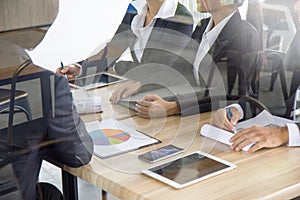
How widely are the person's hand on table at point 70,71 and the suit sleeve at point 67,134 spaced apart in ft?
0.06

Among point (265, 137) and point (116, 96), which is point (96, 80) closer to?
point (116, 96)

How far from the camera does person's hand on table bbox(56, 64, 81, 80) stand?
1.21m

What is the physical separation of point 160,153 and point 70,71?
31cm

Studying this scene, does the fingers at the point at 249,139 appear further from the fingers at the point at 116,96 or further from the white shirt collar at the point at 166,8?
the white shirt collar at the point at 166,8

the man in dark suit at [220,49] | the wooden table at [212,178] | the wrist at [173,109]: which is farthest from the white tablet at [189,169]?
the man in dark suit at [220,49]

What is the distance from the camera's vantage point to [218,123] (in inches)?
59.1

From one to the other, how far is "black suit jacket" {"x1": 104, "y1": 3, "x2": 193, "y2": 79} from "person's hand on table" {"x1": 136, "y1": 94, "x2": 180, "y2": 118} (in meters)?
0.08

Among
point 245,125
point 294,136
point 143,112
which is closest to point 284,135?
point 294,136

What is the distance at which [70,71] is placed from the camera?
1.25 meters

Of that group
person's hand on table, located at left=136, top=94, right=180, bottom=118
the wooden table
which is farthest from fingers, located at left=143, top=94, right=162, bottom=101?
the wooden table

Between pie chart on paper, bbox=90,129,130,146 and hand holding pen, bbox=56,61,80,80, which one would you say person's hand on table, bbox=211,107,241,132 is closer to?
pie chart on paper, bbox=90,129,130,146

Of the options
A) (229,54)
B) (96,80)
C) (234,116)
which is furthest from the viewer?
(229,54)

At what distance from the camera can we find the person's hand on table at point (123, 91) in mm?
1521

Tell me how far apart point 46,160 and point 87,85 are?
249 mm
